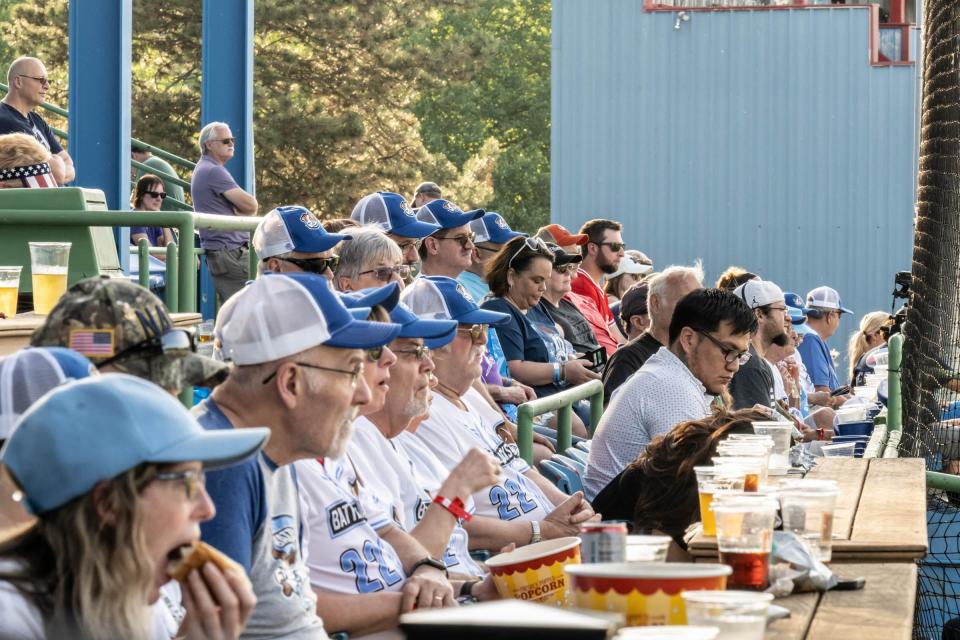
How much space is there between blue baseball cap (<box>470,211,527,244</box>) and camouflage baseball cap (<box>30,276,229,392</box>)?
4885mm

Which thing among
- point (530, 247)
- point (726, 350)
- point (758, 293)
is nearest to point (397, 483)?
point (726, 350)

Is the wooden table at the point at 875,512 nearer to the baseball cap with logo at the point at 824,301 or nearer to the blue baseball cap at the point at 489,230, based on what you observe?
the blue baseball cap at the point at 489,230

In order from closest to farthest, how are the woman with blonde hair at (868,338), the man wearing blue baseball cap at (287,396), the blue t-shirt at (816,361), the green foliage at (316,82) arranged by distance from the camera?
the man wearing blue baseball cap at (287,396), the blue t-shirt at (816,361), the woman with blonde hair at (868,338), the green foliage at (316,82)

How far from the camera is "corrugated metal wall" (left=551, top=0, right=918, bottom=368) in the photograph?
18.1m

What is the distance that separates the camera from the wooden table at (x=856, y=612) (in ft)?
10.4

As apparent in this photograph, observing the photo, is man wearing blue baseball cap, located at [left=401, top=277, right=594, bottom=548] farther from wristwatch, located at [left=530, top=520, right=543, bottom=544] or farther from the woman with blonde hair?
the woman with blonde hair

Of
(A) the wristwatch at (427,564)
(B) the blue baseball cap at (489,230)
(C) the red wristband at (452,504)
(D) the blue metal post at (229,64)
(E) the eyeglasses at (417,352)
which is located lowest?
(A) the wristwatch at (427,564)

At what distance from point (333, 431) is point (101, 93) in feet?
19.4

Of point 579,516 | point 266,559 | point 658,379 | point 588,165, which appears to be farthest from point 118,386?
point 588,165

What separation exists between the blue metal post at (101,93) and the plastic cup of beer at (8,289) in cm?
343

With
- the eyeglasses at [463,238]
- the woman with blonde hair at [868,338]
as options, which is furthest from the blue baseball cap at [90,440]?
the woman with blonde hair at [868,338]

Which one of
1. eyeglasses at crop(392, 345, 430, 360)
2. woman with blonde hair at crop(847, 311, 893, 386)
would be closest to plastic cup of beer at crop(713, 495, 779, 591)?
eyeglasses at crop(392, 345, 430, 360)

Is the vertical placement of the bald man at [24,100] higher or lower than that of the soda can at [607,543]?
higher

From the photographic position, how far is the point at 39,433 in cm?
205
